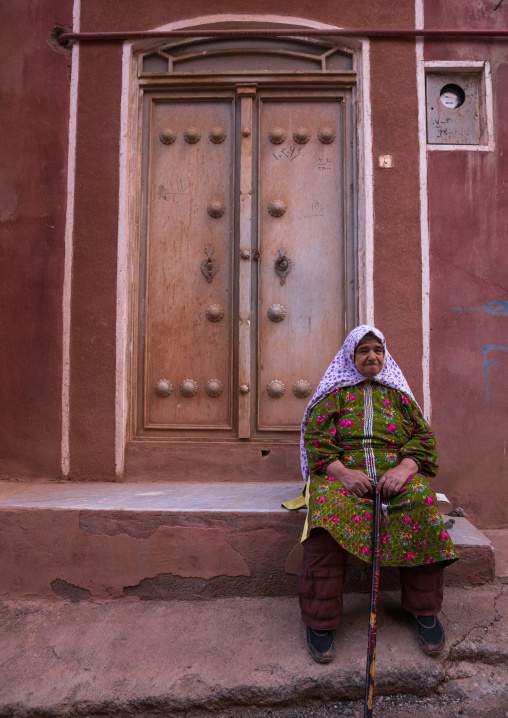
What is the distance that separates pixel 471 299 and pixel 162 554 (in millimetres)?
2438

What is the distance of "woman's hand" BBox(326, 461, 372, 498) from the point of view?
7.40 feet

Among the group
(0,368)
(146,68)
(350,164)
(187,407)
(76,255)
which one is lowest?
(187,407)

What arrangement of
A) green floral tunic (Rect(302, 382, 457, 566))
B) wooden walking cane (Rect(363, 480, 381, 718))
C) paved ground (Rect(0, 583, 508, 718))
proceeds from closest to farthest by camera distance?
wooden walking cane (Rect(363, 480, 381, 718)), paved ground (Rect(0, 583, 508, 718)), green floral tunic (Rect(302, 382, 457, 566))

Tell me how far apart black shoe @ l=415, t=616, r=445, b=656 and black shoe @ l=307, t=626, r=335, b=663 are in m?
0.37

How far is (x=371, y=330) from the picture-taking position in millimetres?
2514

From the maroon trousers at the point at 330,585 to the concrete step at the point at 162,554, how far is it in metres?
0.34

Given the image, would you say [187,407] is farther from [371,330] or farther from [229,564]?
[371,330]

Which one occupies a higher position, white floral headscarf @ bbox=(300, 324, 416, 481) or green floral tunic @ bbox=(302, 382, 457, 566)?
white floral headscarf @ bbox=(300, 324, 416, 481)

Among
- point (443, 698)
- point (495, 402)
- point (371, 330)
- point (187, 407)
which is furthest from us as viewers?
point (187, 407)

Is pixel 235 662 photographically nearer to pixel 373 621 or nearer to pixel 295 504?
pixel 373 621

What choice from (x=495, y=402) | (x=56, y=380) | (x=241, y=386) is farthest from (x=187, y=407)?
(x=495, y=402)

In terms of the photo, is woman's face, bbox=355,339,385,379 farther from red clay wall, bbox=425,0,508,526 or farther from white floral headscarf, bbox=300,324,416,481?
red clay wall, bbox=425,0,508,526

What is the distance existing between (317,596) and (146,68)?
3.54 metres

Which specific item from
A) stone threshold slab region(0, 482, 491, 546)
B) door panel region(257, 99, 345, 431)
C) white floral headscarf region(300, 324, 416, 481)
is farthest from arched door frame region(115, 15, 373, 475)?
white floral headscarf region(300, 324, 416, 481)
